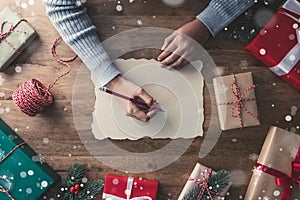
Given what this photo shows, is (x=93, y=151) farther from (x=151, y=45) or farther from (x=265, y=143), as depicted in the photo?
(x=265, y=143)

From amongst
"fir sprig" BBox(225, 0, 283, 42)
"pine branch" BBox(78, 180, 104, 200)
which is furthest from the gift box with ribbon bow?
"pine branch" BBox(78, 180, 104, 200)

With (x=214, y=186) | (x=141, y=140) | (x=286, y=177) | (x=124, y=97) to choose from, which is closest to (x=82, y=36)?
(x=124, y=97)

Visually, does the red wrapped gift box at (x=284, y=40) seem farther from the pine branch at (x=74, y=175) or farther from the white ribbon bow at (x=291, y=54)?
the pine branch at (x=74, y=175)

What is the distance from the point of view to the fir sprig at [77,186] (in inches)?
50.5

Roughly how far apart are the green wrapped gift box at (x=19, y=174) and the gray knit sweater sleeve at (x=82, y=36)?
0.28m

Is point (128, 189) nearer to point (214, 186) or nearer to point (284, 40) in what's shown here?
point (214, 186)

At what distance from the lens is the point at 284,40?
122 cm

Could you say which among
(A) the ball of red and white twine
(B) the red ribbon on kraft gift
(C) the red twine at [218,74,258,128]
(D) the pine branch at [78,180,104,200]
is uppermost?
(A) the ball of red and white twine

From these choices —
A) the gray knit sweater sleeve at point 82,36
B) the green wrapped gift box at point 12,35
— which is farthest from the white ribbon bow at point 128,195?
the green wrapped gift box at point 12,35

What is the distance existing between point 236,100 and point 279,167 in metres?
0.21

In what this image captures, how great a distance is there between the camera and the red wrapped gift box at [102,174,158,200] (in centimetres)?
128

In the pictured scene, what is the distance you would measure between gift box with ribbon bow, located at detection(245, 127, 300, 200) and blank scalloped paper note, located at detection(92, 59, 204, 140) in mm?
192

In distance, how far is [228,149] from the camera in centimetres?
130

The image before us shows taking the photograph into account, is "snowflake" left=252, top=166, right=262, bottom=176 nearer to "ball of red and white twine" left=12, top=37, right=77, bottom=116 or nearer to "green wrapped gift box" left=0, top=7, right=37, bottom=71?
"ball of red and white twine" left=12, top=37, right=77, bottom=116
